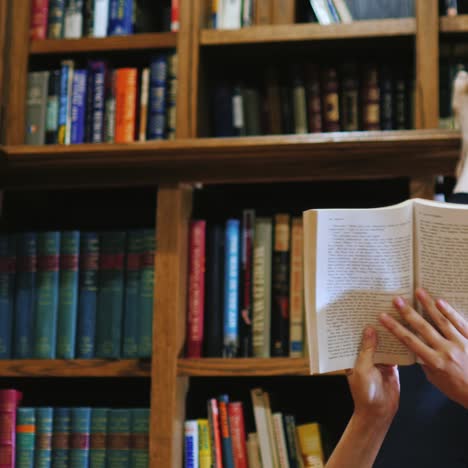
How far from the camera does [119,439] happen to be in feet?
5.44

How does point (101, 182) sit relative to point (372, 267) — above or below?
above

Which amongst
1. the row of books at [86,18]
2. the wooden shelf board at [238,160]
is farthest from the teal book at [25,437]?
the row of books at [86,18]

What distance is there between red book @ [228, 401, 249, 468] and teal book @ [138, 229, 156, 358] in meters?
0.22

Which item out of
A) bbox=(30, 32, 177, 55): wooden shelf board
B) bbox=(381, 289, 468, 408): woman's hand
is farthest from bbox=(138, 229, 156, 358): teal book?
bbox=(381, 289, 468, 408): woman's hand

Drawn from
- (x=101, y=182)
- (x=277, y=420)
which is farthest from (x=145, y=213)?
(x=277, y=420)

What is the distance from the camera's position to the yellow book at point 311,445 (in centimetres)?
163

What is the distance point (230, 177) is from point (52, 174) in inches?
16.2

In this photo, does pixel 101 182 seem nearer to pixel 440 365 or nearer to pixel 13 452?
pixel 13 452

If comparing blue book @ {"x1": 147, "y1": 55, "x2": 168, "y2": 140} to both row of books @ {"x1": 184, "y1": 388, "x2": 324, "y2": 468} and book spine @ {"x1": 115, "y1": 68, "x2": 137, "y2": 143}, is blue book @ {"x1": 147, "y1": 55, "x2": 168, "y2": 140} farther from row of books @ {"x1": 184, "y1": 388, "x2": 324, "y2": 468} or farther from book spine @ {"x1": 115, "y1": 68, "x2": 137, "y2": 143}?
row of books @ {"x1": 184, "y1": 388, "x2": 324, "y2": 468}

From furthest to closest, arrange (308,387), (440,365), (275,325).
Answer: (308,387), (275,325), (440,365)

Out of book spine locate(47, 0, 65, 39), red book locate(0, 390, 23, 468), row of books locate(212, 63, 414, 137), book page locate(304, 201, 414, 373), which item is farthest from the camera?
book spine locate(47, 0, 65, 39)

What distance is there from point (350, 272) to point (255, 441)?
676 millimetres

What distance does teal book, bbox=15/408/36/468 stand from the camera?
1670 millimetres

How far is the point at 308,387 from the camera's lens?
6.15 ft
